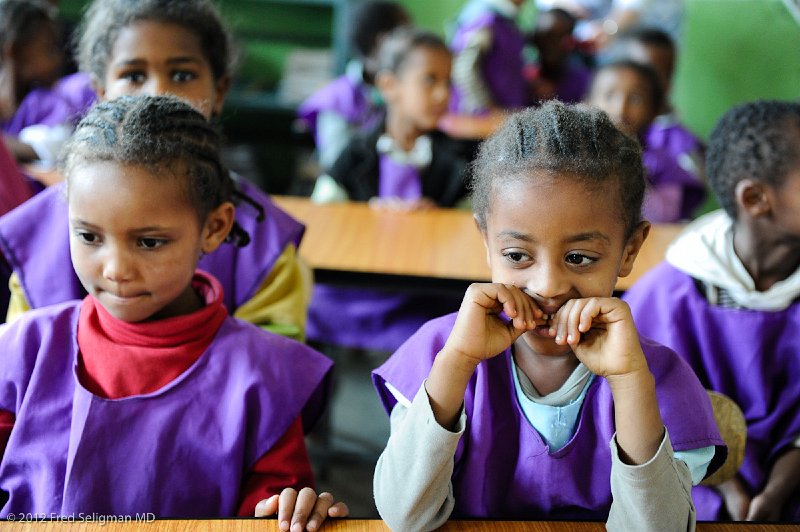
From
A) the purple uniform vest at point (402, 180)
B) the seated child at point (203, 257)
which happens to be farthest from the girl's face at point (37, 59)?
the seated child at point (203, 257)

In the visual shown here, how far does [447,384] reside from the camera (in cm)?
103

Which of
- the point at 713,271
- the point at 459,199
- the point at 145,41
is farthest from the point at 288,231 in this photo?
the point at 459,199

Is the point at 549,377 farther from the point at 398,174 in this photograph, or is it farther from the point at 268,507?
the point at 398,174

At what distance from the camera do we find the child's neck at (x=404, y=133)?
297cm

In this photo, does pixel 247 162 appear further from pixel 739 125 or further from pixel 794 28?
pixel 739 125

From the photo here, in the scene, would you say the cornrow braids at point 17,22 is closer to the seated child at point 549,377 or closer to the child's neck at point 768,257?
the seated child at point 549,377

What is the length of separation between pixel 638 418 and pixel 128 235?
72 cm

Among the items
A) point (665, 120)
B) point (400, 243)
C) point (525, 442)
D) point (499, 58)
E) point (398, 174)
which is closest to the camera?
point (525, 442)

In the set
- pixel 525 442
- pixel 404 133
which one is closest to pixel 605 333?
pixel 525 442

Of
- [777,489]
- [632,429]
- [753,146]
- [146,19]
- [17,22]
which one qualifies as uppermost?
[146,19]

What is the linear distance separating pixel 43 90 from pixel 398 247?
6.49ft

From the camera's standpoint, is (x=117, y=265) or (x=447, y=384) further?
(x=117, y=265)

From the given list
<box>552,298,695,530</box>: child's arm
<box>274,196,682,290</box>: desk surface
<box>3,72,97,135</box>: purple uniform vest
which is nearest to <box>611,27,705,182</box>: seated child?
<box>274,196,682,290</box>: desk surface

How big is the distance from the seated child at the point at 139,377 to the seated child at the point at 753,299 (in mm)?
755
